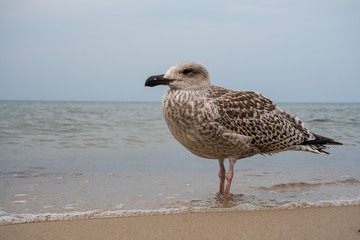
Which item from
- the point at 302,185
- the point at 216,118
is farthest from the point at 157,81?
the point at 302,185

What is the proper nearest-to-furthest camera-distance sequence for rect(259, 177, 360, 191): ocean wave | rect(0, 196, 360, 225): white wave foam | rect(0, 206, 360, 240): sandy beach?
rect(0, 206, 360, 240): sandy beach
rect(0, 196, 360, 225): white wave foam
rect(259, 177, 360, 191): ocean wave

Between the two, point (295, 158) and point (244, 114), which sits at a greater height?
point (244, 114)

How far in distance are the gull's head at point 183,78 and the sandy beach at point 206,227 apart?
1.51 m

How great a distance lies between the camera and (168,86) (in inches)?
186

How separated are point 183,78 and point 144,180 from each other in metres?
2.30

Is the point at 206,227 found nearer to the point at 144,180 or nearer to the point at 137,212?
the point at 137,212

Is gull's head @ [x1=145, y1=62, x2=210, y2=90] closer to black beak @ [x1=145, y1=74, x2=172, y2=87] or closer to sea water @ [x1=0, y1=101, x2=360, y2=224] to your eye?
black beak @ [x1=145, y1=74, x2=172, y2=87]

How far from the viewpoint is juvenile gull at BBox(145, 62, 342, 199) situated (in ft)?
14.9

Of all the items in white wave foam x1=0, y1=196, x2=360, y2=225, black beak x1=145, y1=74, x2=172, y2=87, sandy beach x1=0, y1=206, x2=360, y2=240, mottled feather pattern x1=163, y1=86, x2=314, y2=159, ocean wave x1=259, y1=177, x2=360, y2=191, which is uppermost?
black beak x1=145, y1=74, x2=172, y2=87

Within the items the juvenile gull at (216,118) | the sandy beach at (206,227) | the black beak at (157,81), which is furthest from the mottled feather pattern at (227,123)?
the sandy beach at (206,227)

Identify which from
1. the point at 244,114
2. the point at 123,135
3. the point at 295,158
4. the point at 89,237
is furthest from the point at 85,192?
the point at 123,135

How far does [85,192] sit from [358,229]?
3512 mm

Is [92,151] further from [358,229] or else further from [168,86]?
[358,229]

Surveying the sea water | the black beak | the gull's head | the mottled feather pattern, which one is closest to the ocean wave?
the sea water
